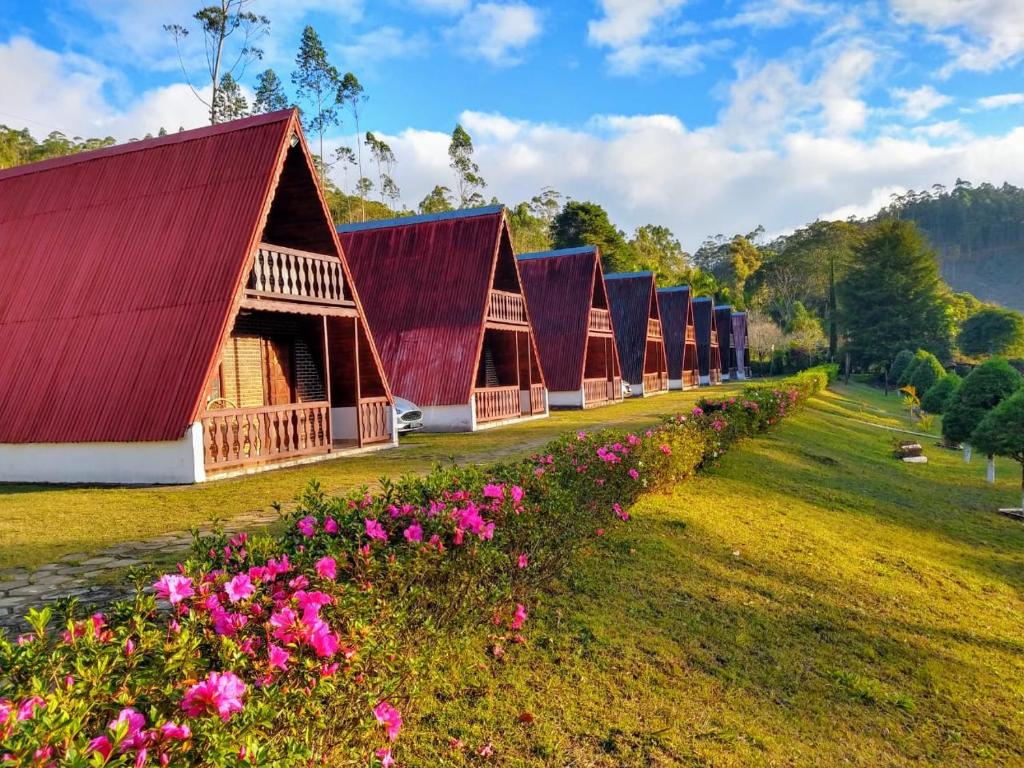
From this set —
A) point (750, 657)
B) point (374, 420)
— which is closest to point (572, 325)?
point (374, 420)

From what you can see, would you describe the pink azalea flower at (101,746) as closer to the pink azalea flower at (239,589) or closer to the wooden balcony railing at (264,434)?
the pink azalea flower at (239,589)

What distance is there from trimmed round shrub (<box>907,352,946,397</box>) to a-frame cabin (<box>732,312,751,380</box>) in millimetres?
19082

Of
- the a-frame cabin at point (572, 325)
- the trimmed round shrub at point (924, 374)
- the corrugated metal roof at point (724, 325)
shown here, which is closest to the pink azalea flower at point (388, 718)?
the a-frame cabin at point (572, 325)

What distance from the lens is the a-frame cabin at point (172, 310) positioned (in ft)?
31.2

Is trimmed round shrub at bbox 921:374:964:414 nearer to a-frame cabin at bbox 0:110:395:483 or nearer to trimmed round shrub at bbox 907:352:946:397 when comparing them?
trimmed round shrub at bbox 907:352:946:397

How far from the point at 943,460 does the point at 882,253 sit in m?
43.2

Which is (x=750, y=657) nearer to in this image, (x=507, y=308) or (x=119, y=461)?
(x=119, y=461)

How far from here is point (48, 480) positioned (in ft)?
32.5

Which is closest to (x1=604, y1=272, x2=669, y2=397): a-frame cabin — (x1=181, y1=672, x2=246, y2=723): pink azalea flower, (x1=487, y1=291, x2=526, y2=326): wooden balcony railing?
(x1=487, y1=291, x2=526, y2=326): wooden balcony railing

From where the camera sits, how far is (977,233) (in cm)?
12588

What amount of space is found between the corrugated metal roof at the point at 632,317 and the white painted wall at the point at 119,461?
23.0m

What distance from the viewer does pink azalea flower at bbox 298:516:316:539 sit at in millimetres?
3416

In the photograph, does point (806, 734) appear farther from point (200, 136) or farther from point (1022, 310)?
point (1022, 310)

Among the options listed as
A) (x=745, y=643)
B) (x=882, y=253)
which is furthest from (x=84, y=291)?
(x=882, y=253)
